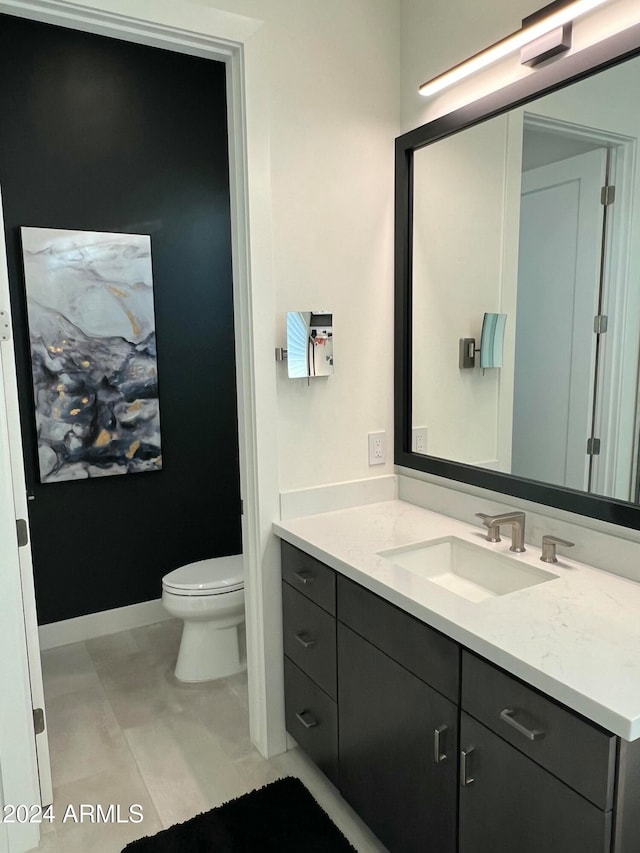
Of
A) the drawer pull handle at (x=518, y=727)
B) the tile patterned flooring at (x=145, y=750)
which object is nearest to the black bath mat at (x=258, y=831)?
the tile patterned flooring at (x=145, y=750)

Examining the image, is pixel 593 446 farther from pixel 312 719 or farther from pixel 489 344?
pixel 312 719

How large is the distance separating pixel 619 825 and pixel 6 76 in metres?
3.33

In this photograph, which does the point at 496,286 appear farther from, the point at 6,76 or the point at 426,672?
the point at 6,76

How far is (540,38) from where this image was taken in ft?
5.29

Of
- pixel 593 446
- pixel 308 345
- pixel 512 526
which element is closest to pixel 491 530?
pixel 512 526

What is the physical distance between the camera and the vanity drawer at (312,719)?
192cm

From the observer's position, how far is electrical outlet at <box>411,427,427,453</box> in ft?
7.56

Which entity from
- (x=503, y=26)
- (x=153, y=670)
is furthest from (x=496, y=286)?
(x=153, y=670)

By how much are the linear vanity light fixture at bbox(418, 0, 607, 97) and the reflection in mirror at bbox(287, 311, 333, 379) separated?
2.87 ft

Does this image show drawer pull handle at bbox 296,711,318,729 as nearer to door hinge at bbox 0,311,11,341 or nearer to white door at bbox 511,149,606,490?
white door at bbox 511,149,606,490

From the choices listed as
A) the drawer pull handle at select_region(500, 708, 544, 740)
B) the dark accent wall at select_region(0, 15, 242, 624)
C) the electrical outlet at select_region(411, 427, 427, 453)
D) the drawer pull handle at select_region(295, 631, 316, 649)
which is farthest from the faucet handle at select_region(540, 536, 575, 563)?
the dark accent wall at select_region(0, 15, 242, 624)

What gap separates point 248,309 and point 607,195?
1104 mm

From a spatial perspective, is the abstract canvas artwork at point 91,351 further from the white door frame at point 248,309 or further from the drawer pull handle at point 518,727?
the drawer pull handle at point 518,727

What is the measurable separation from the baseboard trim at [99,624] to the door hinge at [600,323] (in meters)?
2.46
